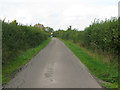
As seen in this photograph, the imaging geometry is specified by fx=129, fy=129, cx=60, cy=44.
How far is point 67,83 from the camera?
5523mm

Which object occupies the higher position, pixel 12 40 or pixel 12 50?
pixel 12 40

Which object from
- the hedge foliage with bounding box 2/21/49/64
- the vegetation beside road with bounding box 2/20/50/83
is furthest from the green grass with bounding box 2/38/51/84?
the hedge foliage with bounding box 2/21/49/64

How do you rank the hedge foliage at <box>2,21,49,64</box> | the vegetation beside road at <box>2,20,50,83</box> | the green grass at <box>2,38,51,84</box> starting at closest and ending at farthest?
the green grass at <box>2,38,51,84</box>
the vegetation beside road at <box>2,20,50,83</box>
the hedge foliage at <box>2,21,49,64</box>

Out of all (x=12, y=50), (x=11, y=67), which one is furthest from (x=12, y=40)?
(x=11, y=67)

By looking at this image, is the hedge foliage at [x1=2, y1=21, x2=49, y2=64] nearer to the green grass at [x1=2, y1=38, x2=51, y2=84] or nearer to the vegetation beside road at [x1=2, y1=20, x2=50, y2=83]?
the vegetation beside road at [x1=2, y1=20, x2=50, y2=83]

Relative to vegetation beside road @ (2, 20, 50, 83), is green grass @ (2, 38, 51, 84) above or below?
below

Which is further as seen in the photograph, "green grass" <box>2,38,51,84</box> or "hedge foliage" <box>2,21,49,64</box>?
"hedge foliage" <box>2,21,49,64</box>

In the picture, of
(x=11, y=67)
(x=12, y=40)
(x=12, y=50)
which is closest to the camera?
(x=11, y=67)

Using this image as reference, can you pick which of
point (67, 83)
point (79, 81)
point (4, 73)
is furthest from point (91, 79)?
point (4, 73)

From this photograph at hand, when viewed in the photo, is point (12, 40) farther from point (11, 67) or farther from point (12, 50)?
point (11, 67)

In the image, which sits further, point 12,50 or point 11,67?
point 12,50

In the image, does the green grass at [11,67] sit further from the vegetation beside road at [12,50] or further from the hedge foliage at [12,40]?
the hedge foliage at [12,40]

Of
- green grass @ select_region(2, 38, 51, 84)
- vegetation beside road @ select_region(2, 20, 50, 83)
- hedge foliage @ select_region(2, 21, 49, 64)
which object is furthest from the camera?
hedge foliage @ select_region(2, 21, 49, 64)

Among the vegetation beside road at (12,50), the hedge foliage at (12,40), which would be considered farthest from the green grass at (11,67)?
the hedge foliage at (12,40)
